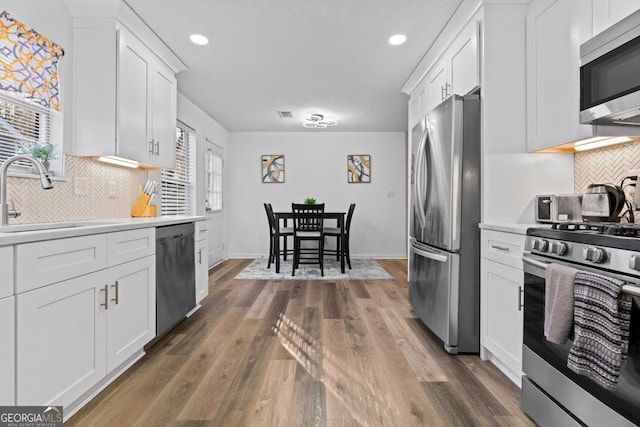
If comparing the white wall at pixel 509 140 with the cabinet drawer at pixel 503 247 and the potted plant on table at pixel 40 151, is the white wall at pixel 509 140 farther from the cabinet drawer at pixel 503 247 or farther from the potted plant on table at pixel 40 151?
the potted plant on table at pixel 40 151

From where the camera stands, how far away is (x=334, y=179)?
20.1ft

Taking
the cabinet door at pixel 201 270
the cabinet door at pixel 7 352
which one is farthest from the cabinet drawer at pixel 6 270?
the cabinet door at pixel 201 270

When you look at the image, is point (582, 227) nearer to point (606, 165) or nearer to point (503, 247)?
point (503, 247)

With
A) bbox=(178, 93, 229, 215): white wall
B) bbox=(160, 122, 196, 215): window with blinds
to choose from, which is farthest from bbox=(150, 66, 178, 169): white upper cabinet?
bbox=(178, 93, 229, 215): white wall

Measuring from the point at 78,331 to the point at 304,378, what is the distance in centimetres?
113

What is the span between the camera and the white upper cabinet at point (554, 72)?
1.68 meters

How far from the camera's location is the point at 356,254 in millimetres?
6172

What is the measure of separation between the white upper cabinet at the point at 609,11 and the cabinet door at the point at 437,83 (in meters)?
1.14

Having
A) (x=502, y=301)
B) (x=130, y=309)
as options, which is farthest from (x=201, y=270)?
(x=502, y=301)

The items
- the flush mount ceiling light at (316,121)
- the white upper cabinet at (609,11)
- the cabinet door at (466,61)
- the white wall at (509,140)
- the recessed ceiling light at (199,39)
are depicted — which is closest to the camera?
the white upper cabinet at (609,11)

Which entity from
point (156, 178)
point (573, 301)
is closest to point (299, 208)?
point (156, 178)

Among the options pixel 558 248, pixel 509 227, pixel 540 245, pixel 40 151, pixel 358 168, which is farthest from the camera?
pixel 358 168

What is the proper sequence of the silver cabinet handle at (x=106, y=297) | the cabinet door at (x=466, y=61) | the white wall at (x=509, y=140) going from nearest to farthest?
1. the silver cabinet handle at (x=106, y=297)
2. the white wall at (x=509, y=140)
3. the cabinet door at (x=466, y=61)

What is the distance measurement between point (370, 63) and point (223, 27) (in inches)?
55.8
